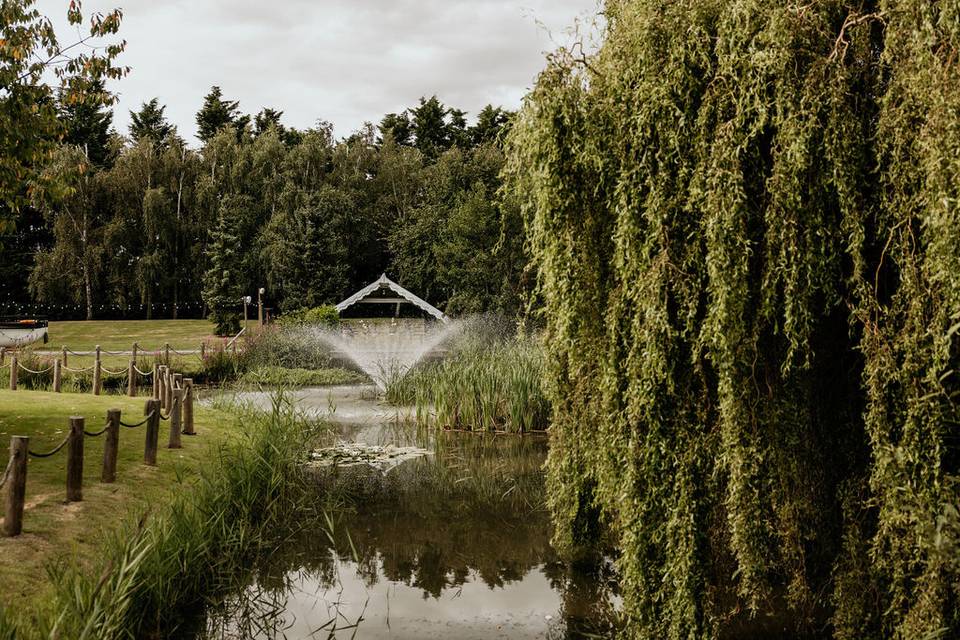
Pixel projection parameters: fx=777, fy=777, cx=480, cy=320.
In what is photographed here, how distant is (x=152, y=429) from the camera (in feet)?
32.9

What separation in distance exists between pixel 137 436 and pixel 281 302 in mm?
32629

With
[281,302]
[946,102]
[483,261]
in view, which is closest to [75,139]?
[281,302]

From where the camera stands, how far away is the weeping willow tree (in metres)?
4.79

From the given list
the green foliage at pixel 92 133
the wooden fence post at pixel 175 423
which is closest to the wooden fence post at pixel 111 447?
the wooden fence post at pixel 175 423

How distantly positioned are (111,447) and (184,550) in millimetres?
2714

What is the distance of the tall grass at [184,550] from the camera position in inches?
209

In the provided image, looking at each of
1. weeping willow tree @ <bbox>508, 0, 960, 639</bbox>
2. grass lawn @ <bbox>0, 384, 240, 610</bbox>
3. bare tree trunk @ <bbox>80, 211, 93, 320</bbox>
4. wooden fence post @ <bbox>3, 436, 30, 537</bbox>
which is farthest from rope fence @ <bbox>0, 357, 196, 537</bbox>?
bare tree trunk @ <bbox>80, 211, 93, 320</bbox>

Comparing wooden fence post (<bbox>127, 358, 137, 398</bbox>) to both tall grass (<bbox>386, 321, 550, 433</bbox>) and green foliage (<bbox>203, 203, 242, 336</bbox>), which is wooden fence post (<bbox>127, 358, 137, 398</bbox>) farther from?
green foliage (<bbox>203, 203, 242, 336</bbox>)

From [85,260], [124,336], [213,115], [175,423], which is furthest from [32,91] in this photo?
[213,115]

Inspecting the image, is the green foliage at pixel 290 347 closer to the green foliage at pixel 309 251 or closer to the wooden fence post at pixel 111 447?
the green foliage at pixel 309 251

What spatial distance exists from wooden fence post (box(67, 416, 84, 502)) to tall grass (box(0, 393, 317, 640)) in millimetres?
1223

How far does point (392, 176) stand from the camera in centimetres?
5034

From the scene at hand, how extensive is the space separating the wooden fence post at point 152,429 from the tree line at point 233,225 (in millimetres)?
27677

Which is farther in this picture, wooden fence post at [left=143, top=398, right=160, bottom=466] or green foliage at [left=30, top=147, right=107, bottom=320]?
Result: green foliage at [left=30, top=147, right=107, bottom=320]
